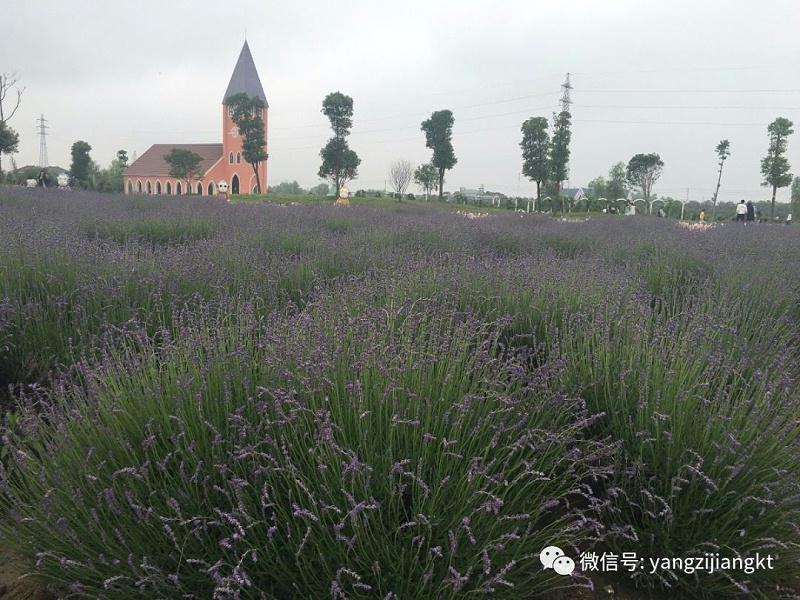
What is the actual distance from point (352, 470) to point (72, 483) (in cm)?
93

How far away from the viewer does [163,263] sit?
13.4ft

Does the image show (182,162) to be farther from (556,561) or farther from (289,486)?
(556,561)

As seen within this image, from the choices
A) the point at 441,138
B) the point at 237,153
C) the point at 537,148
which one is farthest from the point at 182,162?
the point at 537,148

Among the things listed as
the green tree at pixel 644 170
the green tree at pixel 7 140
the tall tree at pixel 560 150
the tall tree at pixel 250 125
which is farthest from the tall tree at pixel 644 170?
the green tree at pixel 7 140

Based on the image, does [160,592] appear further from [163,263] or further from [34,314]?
[163,263]

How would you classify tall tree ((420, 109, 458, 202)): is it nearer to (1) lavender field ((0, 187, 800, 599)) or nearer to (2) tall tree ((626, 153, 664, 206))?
(2) tall tree ((626, 153, 664, 206))

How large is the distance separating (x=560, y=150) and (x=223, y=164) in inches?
1447

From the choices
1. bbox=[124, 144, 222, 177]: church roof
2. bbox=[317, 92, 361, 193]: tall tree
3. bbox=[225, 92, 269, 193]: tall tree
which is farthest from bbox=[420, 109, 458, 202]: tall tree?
bbox=[124, 144, 222, 177]: church roof

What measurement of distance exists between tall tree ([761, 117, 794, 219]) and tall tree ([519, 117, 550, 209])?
16.4 meters

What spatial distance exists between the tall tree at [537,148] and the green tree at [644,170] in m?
16.6

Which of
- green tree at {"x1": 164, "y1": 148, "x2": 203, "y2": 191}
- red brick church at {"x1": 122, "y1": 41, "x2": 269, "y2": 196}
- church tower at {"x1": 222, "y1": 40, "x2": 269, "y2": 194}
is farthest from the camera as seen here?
church tower at {"x1": 222, "y1": 40, "x2": 269, "y2": 194}

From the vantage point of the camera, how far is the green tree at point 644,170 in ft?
163

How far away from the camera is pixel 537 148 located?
3838cm

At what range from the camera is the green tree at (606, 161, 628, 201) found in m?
63.9
